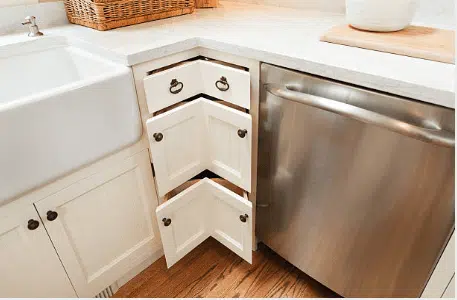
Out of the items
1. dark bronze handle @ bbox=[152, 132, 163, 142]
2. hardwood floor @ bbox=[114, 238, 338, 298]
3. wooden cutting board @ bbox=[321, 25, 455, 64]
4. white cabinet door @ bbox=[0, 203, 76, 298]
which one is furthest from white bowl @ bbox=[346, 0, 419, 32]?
white cabinet door @ bbox=[0, 203, 76, 298]

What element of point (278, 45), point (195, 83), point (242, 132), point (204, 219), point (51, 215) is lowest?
point (204, 219)

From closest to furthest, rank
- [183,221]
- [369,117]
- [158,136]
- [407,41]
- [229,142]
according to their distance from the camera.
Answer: [369,117]
[407,41]
[158,136]
[229,142]
[183,221]

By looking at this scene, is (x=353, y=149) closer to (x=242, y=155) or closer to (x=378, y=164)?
(x=378, y=164)

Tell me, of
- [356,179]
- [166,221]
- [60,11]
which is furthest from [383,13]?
[60,11]

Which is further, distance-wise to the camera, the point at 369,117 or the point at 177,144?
the point at 177,144

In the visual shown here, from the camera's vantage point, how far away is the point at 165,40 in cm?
101

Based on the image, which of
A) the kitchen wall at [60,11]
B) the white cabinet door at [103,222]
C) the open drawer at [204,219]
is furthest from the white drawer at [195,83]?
the kitchen wall at [60,11]

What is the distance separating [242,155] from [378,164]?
426mm

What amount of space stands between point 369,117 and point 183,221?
759mm

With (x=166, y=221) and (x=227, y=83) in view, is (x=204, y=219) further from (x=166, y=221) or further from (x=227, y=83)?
(x=227, y=83)

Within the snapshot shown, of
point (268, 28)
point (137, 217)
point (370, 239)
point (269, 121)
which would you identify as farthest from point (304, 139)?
point (137, 217)

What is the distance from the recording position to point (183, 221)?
119cm

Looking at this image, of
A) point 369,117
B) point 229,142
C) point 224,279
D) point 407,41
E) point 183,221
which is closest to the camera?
point 369,117

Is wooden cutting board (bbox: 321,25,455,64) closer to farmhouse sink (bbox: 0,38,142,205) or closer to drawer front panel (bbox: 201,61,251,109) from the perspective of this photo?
drawer front panel (bbox: 201,61,251,109)
